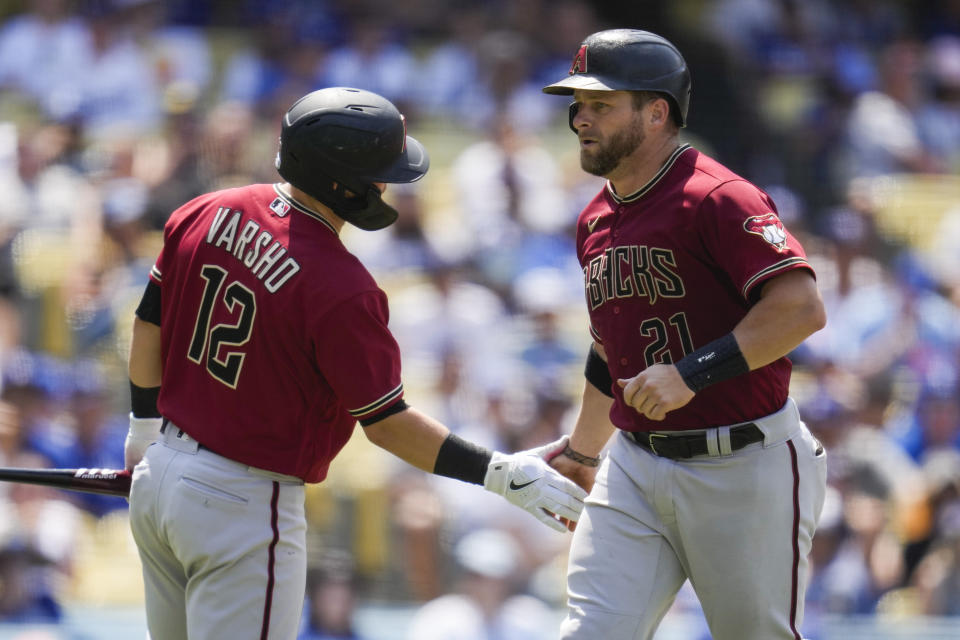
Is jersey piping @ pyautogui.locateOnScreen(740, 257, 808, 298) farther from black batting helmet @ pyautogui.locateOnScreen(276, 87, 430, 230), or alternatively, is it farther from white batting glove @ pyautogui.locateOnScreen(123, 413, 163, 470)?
white batting glove @ pyautogui.locateOnScreen(123, 413, 163, 470)

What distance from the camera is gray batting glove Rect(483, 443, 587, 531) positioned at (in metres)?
3.70

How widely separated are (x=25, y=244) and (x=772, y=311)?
5.70m

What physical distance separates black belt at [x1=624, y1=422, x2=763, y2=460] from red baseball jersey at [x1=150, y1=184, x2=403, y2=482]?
30.1 inches

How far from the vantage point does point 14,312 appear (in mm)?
7449

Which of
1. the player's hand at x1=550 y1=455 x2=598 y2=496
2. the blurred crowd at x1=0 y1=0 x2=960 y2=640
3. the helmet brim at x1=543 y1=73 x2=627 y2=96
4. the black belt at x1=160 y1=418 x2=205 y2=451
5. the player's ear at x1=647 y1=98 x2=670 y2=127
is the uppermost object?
the helmet brim at x1=543 y1=73 x2=627 y2=96

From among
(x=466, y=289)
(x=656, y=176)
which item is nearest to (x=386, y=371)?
(x=656, y=176)

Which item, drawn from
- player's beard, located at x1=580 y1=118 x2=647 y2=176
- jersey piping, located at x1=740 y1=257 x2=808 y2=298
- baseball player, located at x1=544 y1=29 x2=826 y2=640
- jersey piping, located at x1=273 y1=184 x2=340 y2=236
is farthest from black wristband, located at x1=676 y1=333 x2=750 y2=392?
jersey piping, located at x1=273 y1=184 x2=340 y2=236

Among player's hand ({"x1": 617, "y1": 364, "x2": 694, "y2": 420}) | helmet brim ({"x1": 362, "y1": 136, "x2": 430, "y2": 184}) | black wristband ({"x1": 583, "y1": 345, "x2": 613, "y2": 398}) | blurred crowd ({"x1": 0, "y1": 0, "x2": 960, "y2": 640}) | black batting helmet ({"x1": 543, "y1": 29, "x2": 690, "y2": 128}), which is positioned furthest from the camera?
blurred crowd ({"x1": 0, "y1": 0, "x2": 960, "y2": 640})

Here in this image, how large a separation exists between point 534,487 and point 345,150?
1.11m

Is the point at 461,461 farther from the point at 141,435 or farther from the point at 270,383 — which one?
the point at 141,435

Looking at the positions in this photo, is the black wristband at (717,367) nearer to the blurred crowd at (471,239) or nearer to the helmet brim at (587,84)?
the helmet brim at (587,84)

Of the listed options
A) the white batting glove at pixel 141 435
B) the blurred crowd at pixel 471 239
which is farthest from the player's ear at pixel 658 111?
the blurred crowd at pixel 471 239

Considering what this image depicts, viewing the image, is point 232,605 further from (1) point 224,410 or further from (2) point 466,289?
(2) point 466,289

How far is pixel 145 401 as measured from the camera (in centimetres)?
394
